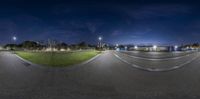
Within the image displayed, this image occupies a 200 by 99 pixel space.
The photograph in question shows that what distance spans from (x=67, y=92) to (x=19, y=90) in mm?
1561

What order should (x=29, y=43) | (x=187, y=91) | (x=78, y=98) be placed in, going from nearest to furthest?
(x=78, y=98)
(x=187, y=91)
(x=29, y=43)

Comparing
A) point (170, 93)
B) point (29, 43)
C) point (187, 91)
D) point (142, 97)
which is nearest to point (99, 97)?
point (142, 97)

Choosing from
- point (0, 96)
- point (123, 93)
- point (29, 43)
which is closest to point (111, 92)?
point (123, 93)

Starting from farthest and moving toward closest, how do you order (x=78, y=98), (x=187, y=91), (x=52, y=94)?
(x=187, y=91)
(x=52, y=94)
(x=78, y=98)

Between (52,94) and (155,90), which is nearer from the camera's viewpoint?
(52,94)

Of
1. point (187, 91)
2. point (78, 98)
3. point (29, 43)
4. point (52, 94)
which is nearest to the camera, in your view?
point (78, 98)

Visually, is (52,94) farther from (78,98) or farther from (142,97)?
(142,97)

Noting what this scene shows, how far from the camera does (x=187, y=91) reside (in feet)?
30.9

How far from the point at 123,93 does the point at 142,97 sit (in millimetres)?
836

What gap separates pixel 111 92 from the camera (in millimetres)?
9234

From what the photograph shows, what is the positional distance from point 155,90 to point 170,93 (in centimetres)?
71

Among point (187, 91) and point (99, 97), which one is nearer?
point (99, 97)

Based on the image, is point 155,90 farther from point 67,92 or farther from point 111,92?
point 67,92

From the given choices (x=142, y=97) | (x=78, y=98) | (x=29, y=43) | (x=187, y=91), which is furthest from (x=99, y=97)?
(x=29, y=43)
